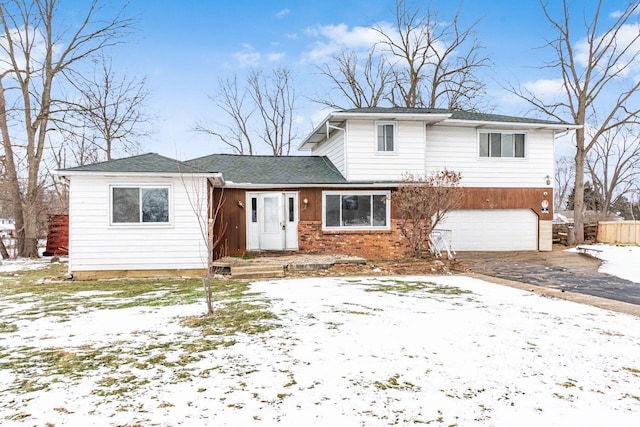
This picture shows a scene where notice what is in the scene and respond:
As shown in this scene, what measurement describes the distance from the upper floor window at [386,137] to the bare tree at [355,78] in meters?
14.4

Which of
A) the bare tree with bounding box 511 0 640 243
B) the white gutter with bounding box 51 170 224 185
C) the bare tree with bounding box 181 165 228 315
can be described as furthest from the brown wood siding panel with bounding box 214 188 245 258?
the bare tree with bounding box 511 0 640 243

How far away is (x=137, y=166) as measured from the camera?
10.5 m

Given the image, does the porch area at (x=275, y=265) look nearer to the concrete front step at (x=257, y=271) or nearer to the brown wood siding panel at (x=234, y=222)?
the concrete front step at (x=257, y=271)

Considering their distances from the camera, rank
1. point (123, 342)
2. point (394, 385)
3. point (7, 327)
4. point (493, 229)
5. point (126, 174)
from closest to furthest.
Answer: point (394, 385), point (123, 342), point (7, 327), point (126, 174), point (493, 229)

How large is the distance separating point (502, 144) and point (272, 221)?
9.18 metres

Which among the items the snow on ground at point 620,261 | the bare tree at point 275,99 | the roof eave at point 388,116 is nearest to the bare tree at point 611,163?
the snow on ground at point 620,261

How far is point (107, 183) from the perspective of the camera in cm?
1030

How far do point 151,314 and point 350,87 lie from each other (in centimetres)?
2497

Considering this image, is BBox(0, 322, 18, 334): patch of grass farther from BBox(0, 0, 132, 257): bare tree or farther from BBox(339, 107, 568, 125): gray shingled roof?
BBox(0, 0, 132, 257): bare tree

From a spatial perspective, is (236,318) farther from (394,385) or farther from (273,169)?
(273,169)

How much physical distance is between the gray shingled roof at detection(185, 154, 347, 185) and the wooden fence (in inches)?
492

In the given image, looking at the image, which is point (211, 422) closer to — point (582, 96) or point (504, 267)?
point (504, 267)

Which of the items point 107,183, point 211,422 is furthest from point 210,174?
point 211,422

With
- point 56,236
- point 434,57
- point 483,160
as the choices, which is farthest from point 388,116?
point 434,57
